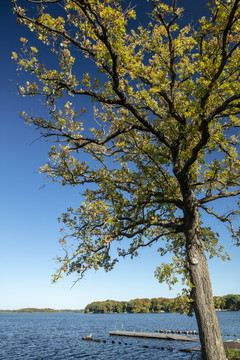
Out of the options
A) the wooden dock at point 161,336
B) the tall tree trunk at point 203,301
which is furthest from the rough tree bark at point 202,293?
the wooden dock at point 161,336

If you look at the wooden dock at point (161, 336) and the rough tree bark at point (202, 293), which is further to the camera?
the wooden dock at point (161, 336)

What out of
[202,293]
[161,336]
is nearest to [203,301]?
[202,293]

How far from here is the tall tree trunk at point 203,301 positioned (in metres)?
9.16

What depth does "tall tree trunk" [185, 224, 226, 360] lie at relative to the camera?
9161 millimetres

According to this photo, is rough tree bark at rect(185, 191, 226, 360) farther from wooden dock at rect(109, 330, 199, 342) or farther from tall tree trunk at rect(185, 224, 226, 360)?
wooden dock at rect(109, 330, 199, 342)

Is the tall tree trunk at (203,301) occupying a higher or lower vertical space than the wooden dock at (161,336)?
higher

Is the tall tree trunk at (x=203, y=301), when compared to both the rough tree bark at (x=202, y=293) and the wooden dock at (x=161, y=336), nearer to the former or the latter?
the rough tree bark at (x=202, y=293)

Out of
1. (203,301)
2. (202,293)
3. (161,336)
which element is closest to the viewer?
(203,301)

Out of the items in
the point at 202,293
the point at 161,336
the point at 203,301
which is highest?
the point at 202,293

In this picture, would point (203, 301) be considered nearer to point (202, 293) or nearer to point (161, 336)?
point (202, 293)

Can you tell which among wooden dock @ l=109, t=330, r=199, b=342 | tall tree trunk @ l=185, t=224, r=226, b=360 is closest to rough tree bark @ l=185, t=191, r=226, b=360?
tall tree trunk @ l=185, t=224, r=226, b=360

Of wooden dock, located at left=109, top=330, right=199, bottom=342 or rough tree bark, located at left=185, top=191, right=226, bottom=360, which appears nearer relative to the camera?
rough tree bark, located at left=185, top=191, right=226, bottom=360

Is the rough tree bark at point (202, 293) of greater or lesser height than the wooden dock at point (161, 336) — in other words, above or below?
above

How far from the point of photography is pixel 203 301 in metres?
9.74
